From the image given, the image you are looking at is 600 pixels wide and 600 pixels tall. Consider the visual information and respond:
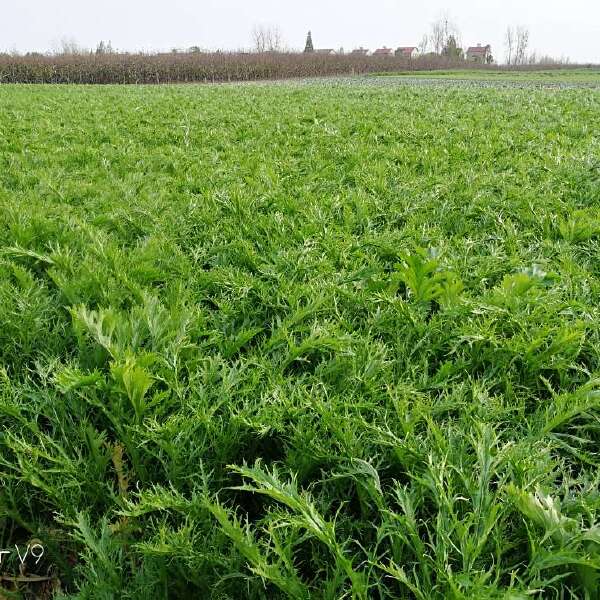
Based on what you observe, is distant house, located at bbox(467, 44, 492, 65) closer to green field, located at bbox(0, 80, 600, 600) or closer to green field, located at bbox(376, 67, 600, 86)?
green field, located at bbox(376, 67, 600, 86)

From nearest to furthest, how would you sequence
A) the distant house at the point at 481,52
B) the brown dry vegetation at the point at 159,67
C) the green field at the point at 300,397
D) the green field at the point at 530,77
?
1. the green field at the point at 300,397
2. the green field at the point at 530,77
3. the brown dry vegetation at the point at 159,67
4. the distant house at the point at 481,52

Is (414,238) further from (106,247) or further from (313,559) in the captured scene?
(313,559)

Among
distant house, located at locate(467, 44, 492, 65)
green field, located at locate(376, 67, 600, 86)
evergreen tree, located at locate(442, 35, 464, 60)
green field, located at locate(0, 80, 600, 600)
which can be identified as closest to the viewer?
green field, located at locate(0, 80, 600, 600)

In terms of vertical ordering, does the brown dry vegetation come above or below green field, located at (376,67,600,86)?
above

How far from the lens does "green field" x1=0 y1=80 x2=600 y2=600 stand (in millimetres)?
1298

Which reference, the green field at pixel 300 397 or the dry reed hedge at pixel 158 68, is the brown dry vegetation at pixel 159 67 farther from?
the green field at pixel 300 397

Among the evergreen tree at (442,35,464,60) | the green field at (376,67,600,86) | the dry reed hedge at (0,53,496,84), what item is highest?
the evergreen tree at (442,35,464,60)

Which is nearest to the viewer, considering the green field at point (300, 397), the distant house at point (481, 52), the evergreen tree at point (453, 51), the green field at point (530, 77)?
the green field at point (300, 397)

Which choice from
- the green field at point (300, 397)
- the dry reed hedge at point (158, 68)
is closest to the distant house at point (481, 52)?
the dry reed hedge at point (158, 68)

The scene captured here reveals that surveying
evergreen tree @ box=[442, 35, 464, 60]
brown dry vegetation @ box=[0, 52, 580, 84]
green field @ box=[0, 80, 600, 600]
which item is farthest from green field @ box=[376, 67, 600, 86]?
evergreen tree @ box=[442, 35, 464, 60]

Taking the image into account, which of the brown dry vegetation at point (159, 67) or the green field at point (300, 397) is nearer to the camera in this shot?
the green field at point (300, 397)

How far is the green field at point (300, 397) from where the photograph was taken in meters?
1.30

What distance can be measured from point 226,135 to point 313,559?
704cm

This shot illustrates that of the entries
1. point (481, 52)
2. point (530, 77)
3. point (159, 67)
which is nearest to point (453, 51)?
point (481, 52)
